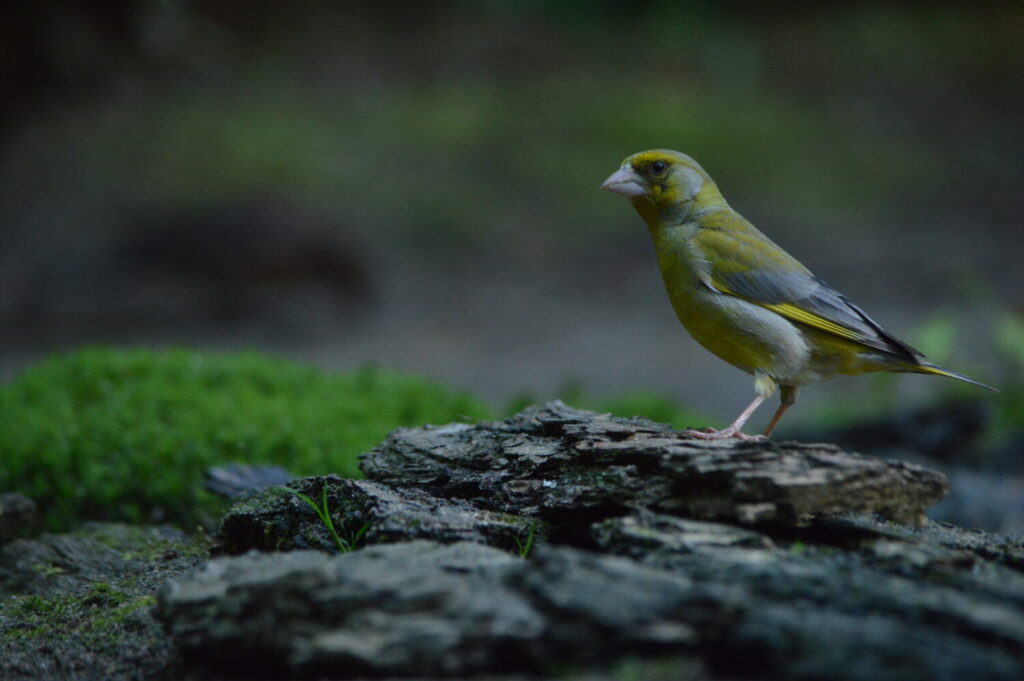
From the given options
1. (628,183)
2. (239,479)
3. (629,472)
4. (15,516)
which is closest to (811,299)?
(628,183)

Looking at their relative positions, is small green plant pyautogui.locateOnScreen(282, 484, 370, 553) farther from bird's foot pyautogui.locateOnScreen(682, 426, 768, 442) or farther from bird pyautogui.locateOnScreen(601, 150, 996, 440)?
bird pyautogui.locateOnScreen(601, 150, 996, 440)

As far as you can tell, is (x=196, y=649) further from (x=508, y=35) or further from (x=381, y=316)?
(x=508, y=35)

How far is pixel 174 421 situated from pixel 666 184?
3.44 metres

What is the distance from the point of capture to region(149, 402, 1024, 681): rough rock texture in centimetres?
233

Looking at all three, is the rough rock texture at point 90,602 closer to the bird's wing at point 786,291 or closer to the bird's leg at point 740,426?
the bird's leg at point 740,426

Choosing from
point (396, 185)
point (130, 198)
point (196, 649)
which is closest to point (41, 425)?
point (196, 649)

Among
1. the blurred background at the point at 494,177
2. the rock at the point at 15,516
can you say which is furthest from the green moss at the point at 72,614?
the blurred background at the point at 494,177

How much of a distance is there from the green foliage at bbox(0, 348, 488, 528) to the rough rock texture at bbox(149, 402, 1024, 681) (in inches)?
93.8

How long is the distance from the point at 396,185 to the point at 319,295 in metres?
3.06

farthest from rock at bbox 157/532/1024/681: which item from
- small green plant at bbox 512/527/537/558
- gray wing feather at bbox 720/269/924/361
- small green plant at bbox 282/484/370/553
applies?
gray wing feather at bbox 720/269/924/361

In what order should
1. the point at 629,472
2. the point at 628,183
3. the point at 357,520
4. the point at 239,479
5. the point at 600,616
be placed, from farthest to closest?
the point at 239,479
the point at 628,183
the point at 357,520
the point at 629,472
the point at 600,616

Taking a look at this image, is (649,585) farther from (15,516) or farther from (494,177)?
(494,177)

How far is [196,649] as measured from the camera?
2.67 meters

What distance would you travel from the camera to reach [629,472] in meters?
3.19
